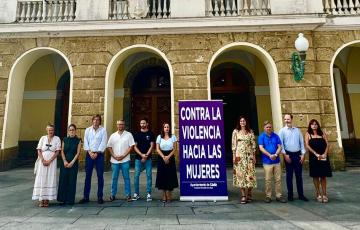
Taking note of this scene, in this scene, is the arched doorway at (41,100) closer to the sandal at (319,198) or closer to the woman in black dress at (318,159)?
the woman in black dress at (318,159)

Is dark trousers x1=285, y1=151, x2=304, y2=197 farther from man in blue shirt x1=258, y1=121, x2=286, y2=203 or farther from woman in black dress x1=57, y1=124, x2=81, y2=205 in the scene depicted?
woman in black dress x1=57, y1=124, x2=81, y2=205

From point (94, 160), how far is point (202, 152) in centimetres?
234

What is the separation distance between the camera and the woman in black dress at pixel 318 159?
5.10m

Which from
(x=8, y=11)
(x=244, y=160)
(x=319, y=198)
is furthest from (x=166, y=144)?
(x=8, y=11)

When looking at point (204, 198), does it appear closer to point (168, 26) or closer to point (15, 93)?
point (168, 26)

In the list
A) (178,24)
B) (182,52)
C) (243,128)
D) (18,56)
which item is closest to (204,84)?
(182,52)

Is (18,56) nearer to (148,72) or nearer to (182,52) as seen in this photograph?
(148,72)

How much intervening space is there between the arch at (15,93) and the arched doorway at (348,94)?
12404 millimetres

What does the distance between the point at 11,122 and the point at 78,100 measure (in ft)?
9.05

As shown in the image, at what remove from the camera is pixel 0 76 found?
9570 millimetres

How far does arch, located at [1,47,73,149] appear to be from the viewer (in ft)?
30.5

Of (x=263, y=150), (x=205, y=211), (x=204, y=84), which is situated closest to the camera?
(x=205, y=211)

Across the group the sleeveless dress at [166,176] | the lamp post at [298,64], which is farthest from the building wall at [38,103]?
the lamp post at [298,64]

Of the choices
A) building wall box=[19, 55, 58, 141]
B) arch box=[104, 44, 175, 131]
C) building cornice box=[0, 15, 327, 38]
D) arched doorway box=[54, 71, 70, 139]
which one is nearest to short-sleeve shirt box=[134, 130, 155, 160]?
arch box=[104, 44, 175, 131]
